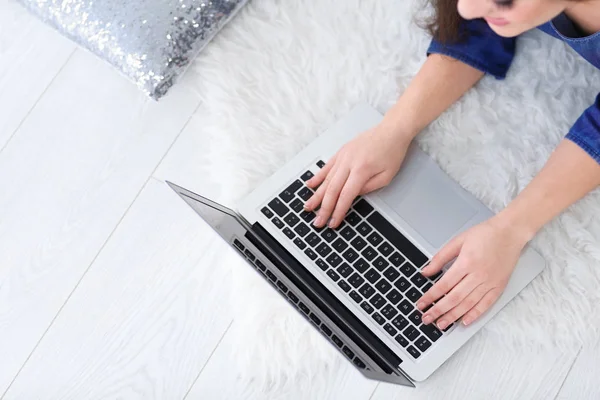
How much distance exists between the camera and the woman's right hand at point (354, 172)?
2.88 ft

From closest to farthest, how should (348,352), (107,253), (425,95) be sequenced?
(348,352) → (425,95) → (107,253)

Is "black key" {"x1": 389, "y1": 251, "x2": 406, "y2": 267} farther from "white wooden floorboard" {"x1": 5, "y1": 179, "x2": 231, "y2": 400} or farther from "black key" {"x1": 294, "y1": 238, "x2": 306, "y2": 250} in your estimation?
Result: "white wooden floorboard" {"x1": 5, "y1": 179, "x2": 231, "y2": 400}

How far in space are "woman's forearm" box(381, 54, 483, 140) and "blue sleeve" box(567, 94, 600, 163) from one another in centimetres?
17

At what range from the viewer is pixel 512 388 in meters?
0.94

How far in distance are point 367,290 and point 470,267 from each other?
0.13 metres

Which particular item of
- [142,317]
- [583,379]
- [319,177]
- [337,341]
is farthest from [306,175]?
[583,379]

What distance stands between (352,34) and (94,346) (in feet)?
1.97

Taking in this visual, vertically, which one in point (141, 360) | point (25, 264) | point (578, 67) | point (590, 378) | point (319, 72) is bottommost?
point (590, 378)

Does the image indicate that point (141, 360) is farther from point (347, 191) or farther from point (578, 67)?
point (578, 67)

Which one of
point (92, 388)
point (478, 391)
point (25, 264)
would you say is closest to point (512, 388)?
point (478, 391)

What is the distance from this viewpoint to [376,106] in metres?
0.99

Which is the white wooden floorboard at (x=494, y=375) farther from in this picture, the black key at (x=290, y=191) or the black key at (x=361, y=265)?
the black key at (x=290, y=191)

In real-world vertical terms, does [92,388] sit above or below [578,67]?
above

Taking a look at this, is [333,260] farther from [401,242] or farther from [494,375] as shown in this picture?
[494,375]
